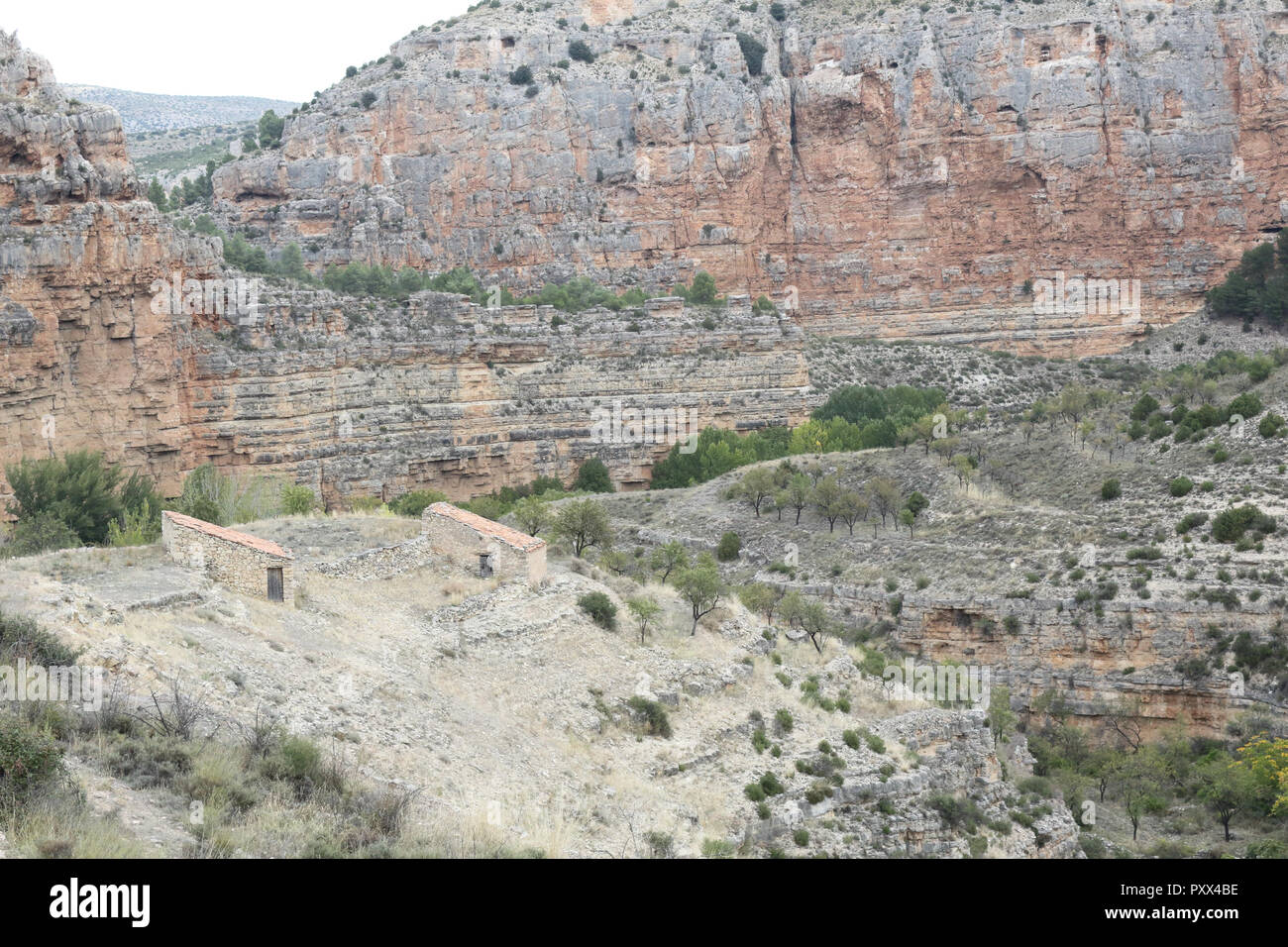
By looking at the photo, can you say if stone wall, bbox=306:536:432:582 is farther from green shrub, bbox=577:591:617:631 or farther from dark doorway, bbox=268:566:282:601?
green shrub, bbox=577:591:617:631

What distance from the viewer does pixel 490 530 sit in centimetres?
2973

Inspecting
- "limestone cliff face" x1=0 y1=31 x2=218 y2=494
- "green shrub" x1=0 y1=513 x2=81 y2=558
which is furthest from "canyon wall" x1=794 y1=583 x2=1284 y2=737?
"limestone cliff face" x1=0 y1=31 x2=218 y2=494

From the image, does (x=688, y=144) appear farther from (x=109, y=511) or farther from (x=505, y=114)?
(x=109, y=511)

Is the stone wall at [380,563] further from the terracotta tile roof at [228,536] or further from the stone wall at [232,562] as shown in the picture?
the stone wall at [232,562]

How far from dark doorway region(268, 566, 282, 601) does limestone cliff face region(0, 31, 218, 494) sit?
27223mm

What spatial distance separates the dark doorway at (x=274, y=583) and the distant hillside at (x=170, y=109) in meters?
129

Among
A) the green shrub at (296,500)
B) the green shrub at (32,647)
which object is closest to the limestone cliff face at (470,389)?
the green shrub at (296,500)

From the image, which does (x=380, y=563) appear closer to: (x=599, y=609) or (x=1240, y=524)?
(x=599, y=609)

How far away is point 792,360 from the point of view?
73812 mm

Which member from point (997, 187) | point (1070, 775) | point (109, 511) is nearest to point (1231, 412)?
point (1070, 775)

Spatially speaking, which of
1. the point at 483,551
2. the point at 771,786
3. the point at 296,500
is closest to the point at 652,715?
the point at 771,786

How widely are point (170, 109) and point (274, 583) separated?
465ft

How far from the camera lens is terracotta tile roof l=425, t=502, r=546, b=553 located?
29.1 m

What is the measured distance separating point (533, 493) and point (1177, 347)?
3887 centimetres
